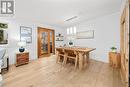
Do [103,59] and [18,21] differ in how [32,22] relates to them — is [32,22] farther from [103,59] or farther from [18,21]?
[103,59]

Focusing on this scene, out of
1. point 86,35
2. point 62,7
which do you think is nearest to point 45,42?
point 86,35

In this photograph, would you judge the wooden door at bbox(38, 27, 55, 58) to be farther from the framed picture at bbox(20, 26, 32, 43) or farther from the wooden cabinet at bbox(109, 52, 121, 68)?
the wooden cabinet at bbox(109, 52, 121, 68)

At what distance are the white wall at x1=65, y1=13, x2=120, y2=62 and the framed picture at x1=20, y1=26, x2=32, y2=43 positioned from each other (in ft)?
10.8

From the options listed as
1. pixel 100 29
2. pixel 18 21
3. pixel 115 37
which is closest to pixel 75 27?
pixel 100 29

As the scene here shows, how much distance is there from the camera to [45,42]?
19.6ft

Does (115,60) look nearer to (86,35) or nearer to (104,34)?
(104,34)

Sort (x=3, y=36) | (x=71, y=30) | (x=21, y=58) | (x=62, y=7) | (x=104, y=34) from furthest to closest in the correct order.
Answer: (x=71, y=30), (x=104, y=34), (x=21, y=58), (x=3, y=36), (x=62, y=7)

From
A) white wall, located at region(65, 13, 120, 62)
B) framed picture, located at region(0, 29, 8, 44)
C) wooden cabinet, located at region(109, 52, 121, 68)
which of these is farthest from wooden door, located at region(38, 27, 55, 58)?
wooden cabinet, located at region(109, 52, 121, 68)

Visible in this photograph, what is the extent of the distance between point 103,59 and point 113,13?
2.23 m

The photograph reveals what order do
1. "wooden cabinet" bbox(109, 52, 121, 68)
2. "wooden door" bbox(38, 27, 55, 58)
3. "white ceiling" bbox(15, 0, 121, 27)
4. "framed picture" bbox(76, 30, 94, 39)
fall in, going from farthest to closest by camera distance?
"wooden door" bbox(38, 27, 55, 58)
"framed picture" bbox(76, 30, 94, 39)
"wooden cabinet" bbox(109, 52, 121, 68)
"white ceiling" bbox(15, 0, 121, 27)

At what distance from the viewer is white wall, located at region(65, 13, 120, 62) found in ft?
13.1

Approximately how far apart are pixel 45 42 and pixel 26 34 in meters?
1.48

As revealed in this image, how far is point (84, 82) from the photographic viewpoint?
2365 mm

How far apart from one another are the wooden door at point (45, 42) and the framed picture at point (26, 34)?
0.71 metres
